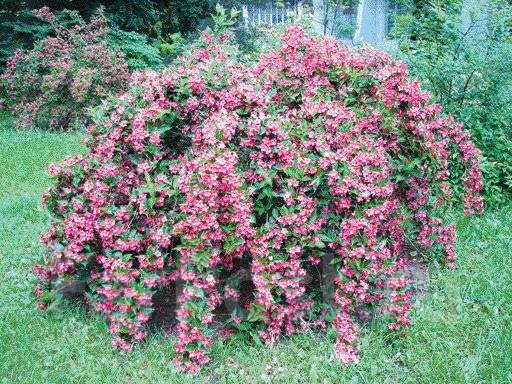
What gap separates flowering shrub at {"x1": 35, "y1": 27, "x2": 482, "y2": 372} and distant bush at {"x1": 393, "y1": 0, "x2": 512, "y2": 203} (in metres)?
1.87

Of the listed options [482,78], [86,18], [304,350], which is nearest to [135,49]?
[86,18]

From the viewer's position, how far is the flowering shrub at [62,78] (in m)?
8.61

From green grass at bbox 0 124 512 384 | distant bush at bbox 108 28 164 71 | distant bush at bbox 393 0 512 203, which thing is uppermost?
distant bush at bbox 393 0 512 203

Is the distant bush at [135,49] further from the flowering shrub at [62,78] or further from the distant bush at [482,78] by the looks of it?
the distant bush at [482,78]

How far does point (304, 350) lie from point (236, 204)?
2.91ft

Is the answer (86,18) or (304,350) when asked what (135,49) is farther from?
(304,350)

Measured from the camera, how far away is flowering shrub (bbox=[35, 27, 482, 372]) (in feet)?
9.50

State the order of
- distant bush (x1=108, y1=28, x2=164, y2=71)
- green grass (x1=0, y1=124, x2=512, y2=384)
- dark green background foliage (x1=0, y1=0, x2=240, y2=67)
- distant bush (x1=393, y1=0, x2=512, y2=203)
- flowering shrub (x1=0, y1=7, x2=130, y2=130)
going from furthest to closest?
distant bush (x1=108, y1=28, x2=164, y2=71)
dark green background foliage (x1=0, y1=0, x2=240, y2=67)
flowering shrub (x1=0, y1=7, x2=130, y2=130)
distant bush (x1=393, y1=0, x2=512, y2=203)
green grass (x1=0, y1=124, x2=512, y2=384)

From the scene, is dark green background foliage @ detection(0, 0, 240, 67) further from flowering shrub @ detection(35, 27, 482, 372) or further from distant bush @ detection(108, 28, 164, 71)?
flowering shrub @ detection(35, 27, 482, 372)

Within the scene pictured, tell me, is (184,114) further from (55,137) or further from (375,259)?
(55,137)

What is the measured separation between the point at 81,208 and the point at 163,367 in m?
0.94

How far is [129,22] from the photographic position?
37.8 feet

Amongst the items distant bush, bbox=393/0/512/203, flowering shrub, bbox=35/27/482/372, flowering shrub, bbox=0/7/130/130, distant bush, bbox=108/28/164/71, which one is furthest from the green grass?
distant bush, bbox=108/28/164/71

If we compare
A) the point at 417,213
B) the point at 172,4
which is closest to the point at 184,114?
the point at 417,213
